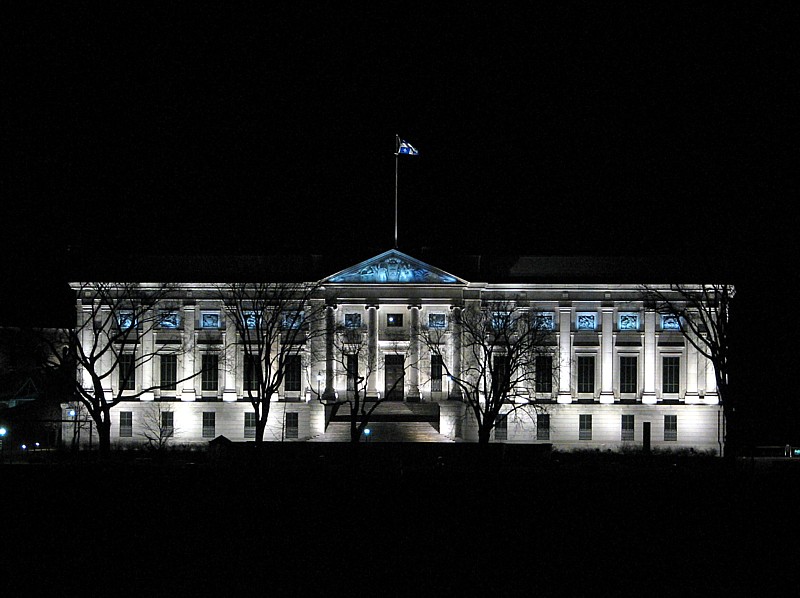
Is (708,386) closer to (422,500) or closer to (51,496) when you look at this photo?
(422,500)

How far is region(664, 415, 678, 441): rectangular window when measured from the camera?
4112 inches

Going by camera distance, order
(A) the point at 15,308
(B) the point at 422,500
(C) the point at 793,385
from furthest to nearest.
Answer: (A) the point at 15,308 < (C) the point at 793,385 < (B) the point at 422,500

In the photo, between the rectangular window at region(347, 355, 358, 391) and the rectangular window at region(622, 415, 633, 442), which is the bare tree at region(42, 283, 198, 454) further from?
the rectangular window at region(622, 415, 633, 442)

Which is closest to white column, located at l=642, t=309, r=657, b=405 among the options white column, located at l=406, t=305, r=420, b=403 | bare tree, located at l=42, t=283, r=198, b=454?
white column, located at l=406, t=305, r=420, b=403

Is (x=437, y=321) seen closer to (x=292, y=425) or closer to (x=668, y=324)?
(x=292, y=425)

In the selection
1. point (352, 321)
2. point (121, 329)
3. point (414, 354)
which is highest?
point (352, 321)

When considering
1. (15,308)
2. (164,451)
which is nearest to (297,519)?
(164,451)

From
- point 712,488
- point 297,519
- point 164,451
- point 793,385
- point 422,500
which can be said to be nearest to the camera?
point 297,519

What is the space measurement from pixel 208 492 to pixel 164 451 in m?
30.3

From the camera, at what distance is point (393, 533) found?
43.8 m

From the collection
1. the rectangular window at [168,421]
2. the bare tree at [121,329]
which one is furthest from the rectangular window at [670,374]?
the rectangular window at [168,421]

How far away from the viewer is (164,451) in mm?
86125

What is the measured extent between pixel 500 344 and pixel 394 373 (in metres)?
10.1

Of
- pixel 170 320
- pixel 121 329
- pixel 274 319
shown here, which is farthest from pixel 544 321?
pixel 121 329
